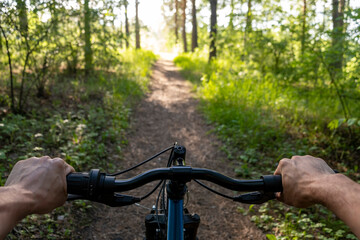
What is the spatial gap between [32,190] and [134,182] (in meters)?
0.47

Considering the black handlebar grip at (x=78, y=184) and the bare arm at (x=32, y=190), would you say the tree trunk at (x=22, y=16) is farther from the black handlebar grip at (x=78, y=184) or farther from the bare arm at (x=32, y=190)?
the black handlebar grip at (x=78, y=184)

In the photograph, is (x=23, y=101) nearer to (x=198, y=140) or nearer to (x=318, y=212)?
(x=198, y=140)

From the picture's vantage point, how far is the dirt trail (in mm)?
3549

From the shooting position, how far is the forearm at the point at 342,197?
1082mm

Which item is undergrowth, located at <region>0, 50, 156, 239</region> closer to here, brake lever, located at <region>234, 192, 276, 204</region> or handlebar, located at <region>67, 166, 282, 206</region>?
handlebar, located at <region>67, 166, 282, 206</region>

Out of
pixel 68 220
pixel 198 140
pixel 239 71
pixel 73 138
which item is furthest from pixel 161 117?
pixel 68 220

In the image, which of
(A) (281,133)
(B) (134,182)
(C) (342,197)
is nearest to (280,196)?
(C) (342,197)

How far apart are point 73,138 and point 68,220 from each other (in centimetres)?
199

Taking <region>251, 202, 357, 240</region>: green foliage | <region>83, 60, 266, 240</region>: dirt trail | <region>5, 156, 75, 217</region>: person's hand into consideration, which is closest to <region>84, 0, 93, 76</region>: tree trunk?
<region>83, 60, 266, 240</region>: dirt trail

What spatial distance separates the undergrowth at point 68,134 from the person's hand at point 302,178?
273cm

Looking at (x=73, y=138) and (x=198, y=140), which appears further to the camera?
(x=198, y=140)

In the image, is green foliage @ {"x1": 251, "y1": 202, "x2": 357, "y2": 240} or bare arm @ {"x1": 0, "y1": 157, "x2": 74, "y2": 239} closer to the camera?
bare arm @ {"x1": 0, "y1": 157, "x2": 74, "y2": 239}

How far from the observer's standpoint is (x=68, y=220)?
331 centimetres

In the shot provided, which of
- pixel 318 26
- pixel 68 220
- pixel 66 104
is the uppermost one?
pixel 318 26
